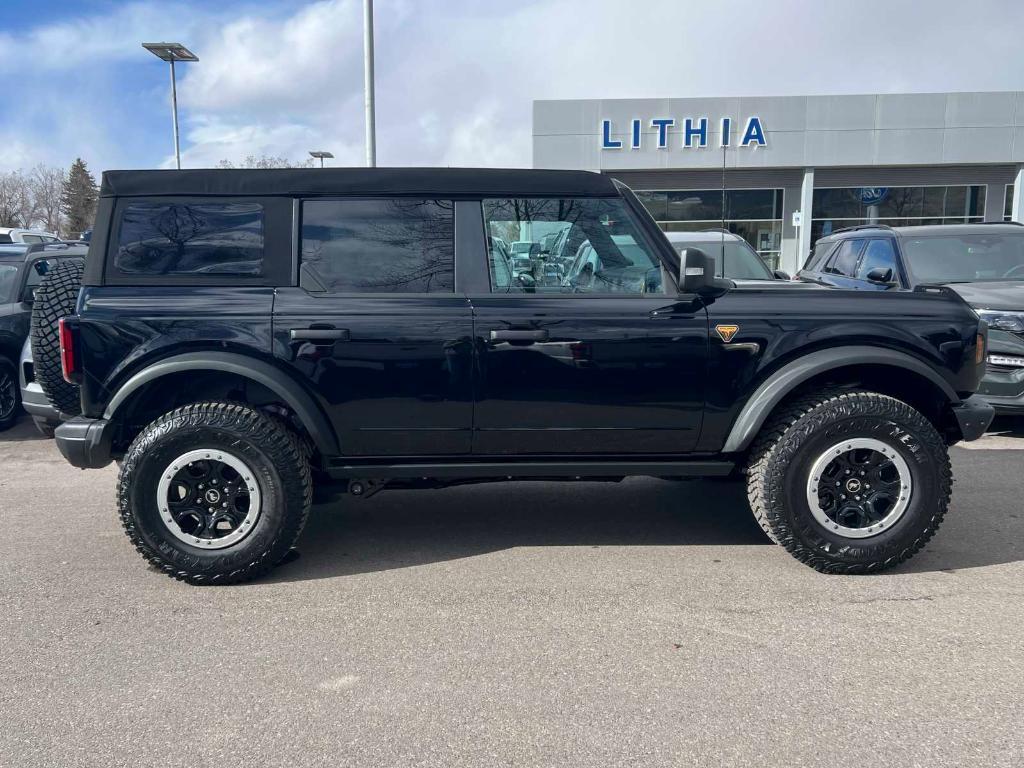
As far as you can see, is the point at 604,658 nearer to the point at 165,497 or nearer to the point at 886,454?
the point at 886,454

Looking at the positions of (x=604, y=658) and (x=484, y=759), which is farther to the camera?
(x=604, y=658)

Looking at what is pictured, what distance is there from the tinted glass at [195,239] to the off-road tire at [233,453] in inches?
27.2

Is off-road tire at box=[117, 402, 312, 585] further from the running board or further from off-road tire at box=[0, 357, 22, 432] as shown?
off-road tire at box=[0, 357, 22, 432]

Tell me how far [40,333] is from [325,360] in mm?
1567

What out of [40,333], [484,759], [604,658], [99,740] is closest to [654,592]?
[604,658]

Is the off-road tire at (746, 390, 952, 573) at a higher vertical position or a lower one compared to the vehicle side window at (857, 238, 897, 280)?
lower

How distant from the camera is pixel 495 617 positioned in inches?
141

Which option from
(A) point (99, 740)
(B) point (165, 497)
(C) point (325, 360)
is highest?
(C) point (325, 360)

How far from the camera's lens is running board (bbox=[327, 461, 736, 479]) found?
405cm

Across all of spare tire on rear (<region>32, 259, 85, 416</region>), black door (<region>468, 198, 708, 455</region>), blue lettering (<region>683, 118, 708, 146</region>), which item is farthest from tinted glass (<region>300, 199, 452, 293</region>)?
blue lettering (<region>683, 118, 708, 146</region>)

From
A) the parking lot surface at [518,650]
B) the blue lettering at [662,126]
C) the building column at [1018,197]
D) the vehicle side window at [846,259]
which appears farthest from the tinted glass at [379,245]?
the building column at [1018,197]

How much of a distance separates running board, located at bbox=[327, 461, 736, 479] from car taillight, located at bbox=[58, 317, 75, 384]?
A: 130cm

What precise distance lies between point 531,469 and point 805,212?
79.4ft

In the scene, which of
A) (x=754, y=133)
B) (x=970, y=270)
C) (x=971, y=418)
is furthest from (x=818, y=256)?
(x=754, y=133)
